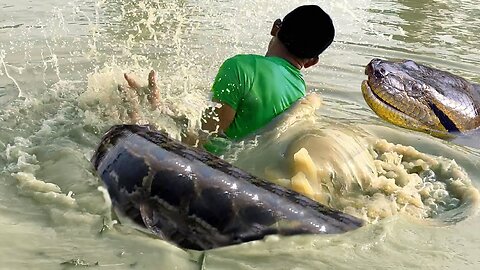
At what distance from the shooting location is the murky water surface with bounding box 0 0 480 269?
2.50 meters

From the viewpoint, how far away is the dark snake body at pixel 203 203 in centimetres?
257

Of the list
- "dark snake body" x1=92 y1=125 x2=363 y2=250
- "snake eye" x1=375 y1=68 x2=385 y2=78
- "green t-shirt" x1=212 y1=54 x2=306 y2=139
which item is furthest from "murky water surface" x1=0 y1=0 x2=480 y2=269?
"snake eye" x1=375 y1=68 x2=385 y2=78

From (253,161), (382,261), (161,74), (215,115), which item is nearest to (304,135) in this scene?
(253,161)

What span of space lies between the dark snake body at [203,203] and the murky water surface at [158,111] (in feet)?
0.22

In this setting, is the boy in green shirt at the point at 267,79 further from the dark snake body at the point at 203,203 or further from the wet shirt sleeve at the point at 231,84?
the dark snake body at the point at 203,203

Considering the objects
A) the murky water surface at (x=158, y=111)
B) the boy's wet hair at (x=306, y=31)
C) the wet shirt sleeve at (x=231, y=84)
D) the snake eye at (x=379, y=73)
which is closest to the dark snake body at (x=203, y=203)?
the murky water surface at (x=158, y=111)

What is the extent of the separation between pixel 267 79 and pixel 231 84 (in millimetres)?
212

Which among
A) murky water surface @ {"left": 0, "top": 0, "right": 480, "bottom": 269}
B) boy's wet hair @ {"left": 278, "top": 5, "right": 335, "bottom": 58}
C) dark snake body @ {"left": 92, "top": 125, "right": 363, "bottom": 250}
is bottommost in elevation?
murky water surface @ {"left": 0, "top": 0, "right": 480, "bottom": 269}

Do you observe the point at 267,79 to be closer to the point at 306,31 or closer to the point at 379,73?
the point at 306,31

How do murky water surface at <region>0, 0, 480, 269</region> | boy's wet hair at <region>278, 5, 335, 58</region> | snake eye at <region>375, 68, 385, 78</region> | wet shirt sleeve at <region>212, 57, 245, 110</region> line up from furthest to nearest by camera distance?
snake eye at <region>375, 68, 385, 78</region>, boy's wet hair at <region>278, 5, 335, 58</region>, wet shirt sleeve at <region>212, 57, 245, 110</region>, murky water surface at <region>0, 0, 480, 269</region>

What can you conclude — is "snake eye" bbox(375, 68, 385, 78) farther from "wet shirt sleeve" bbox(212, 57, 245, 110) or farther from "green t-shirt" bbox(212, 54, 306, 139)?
"wet shirt sleeve" bbox(212, 57, 245, 110)

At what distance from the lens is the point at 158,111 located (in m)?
4.19

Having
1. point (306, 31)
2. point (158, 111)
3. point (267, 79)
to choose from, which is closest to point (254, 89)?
point (267, 79)

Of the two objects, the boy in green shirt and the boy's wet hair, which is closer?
the boy in green shirt
